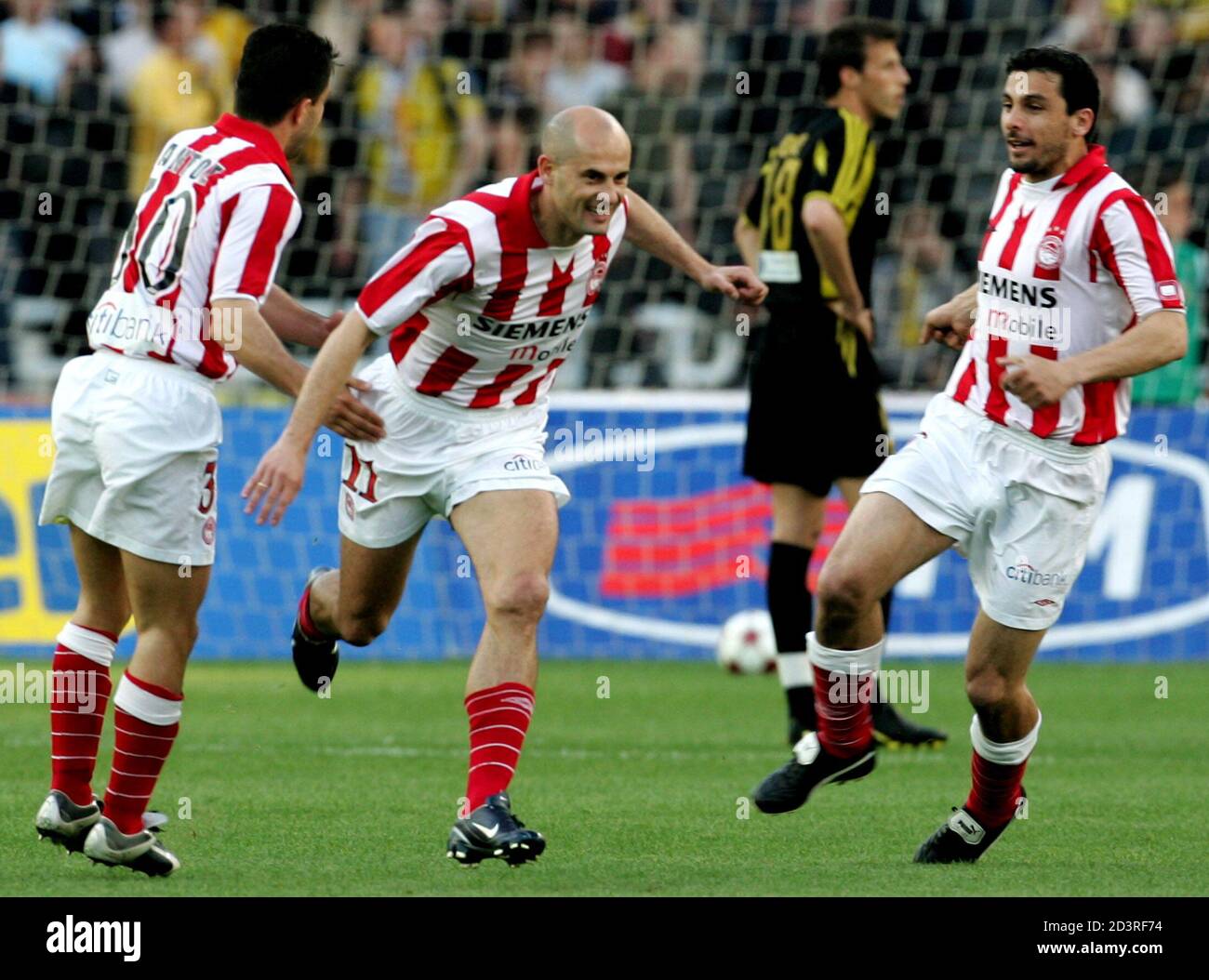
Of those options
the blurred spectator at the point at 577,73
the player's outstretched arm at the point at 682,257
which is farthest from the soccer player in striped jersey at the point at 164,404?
the blurred spectator at the point at 577,73

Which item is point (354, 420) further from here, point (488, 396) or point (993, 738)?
point (993, 738)

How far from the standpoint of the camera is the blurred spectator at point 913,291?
518 inches

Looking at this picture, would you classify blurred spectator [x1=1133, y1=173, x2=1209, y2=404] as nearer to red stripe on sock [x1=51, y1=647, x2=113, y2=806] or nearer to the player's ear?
the player's ear

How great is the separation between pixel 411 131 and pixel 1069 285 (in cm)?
850

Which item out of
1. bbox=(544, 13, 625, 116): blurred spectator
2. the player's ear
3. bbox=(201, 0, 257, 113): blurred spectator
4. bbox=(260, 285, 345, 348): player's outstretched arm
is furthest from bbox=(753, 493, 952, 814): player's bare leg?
bbox=(544, 13, 625, 116): blurred spectator

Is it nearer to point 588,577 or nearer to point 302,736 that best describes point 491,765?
point 302,736

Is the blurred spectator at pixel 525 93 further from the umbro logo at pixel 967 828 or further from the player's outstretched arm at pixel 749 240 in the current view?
the umbro logo at pixel 967 828

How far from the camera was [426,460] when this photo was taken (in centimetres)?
565

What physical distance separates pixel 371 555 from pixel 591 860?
115cm

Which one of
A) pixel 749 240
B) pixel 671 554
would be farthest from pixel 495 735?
pixel 671 554

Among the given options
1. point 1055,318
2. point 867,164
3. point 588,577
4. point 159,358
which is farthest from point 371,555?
point 588,577

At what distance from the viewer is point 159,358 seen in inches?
201

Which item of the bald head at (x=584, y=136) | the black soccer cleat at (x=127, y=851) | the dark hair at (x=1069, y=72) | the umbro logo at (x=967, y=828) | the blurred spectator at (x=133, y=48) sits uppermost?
the dark hair at (x=1069, y=72)

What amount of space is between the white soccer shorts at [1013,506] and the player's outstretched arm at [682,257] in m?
0.74
